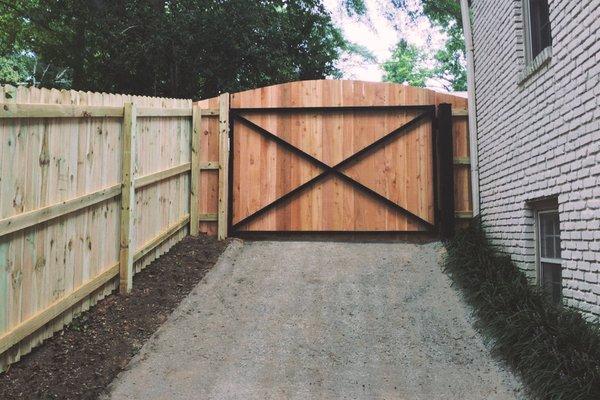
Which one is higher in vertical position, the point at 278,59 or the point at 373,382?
the point at 278,59

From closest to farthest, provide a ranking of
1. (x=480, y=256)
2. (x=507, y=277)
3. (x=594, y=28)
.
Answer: (x=594, y=28)
(x=507, y=277)
(x=480, y=256)

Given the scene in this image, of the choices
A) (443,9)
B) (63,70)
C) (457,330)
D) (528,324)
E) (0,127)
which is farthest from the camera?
(443,9)

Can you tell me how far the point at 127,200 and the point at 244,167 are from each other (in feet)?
8.35

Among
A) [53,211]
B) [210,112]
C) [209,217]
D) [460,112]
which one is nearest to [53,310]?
[53,211]

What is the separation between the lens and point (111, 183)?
501cm

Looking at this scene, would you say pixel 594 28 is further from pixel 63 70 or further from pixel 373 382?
pixel 63 70

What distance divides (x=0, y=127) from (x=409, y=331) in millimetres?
3763

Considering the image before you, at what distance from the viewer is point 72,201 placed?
4.21m

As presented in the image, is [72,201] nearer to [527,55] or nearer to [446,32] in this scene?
[527,55]

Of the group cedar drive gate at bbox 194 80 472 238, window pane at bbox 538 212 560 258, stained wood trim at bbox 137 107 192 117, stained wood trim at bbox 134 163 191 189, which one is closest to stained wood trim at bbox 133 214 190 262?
cedar drive gate at bbox 194 80 472 238

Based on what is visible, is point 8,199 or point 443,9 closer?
point 8,199

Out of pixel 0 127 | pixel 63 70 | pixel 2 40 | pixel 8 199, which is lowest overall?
pixel 8 199

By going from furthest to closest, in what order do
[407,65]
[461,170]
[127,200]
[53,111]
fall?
1. [407,65]
2. [461,170]
3. [127,200]
4. [53,111]

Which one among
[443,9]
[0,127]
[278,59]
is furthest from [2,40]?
[0,127]
